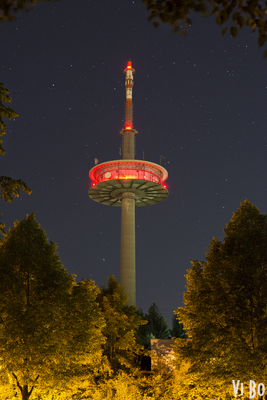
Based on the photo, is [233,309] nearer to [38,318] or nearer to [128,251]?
[38,318]

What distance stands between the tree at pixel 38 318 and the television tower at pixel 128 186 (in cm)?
4722

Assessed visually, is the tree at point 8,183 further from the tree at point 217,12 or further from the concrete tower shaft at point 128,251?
the concrete tower shaft at point 128,251

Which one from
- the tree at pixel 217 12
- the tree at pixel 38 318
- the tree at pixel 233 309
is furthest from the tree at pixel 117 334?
the tree at pixel 217 12

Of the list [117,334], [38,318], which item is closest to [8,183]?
[38,318]

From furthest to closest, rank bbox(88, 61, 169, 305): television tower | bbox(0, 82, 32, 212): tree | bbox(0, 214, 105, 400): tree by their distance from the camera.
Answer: bbox(88, 61, 169, 305): television tower, bbox(0, 214, 105, 400): tree, bbox(0, 82, 32, 212): tree

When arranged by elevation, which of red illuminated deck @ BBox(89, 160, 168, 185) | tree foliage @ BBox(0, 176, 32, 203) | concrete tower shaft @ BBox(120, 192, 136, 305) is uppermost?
red illuminated deck @ BBox(89, 160, 168, 185)

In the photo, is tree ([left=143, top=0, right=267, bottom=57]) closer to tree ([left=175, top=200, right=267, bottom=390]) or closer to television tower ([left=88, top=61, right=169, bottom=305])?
tree ([left=175, top=200, right=267, bottom=390])

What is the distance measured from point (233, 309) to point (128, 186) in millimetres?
53569

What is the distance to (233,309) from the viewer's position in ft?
74.0

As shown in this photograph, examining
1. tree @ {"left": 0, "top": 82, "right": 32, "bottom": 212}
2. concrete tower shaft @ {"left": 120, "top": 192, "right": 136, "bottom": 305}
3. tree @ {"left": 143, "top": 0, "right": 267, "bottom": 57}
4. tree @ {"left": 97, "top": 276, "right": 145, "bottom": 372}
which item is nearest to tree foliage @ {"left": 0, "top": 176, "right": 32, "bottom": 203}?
tree @ {"left": 0, "top": 82, "right": 32, "bottom": 212}

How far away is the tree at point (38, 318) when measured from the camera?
63.2 ft

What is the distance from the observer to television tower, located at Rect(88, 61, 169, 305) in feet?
235

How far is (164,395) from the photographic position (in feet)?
87.5

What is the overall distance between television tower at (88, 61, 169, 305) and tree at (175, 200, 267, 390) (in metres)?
46.0
